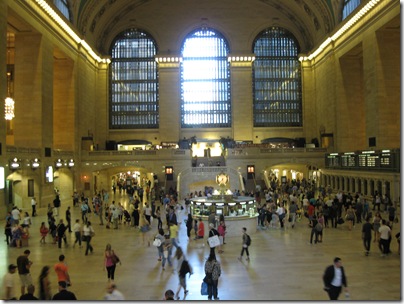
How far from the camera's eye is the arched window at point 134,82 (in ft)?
154

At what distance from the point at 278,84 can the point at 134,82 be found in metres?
16.1

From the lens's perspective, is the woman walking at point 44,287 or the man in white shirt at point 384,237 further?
the man in white shirt at point 384,237

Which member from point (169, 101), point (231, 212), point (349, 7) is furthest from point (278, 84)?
point (231, 212)

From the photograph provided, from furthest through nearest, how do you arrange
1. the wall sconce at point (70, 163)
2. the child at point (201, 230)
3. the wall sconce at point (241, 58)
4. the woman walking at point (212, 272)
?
the wall sconce at point (241, 58) < the wall sconce at point (70, 163) < the child at point (201, 230) < the woman walking at point (212, 272)

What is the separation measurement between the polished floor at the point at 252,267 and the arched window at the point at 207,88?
31.1m

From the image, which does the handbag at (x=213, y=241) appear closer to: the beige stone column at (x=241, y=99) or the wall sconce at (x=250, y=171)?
the wall sconce at (x=250, y=171)

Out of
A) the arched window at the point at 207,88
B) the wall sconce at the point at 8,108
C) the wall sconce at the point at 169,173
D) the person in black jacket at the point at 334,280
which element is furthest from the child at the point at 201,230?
the arched window at the point at 207,88

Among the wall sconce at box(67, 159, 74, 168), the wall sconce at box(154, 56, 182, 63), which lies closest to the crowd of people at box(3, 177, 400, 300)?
the wall sconce at box(67, 159, 74, 168)

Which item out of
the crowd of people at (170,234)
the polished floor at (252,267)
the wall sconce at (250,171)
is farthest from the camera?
the wall sconce at (250,171)

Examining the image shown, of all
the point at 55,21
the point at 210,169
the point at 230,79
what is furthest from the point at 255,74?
the point at 55,21

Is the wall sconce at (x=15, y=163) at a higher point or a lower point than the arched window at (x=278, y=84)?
lower

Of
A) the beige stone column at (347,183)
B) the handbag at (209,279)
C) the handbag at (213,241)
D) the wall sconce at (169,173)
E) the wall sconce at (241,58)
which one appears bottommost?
the handbag at (209,279)

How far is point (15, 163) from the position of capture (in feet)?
78.9

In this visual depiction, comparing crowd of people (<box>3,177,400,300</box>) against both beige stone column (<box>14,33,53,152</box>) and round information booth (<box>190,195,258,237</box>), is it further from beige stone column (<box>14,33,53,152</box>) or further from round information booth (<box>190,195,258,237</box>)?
beige stone column (<box>14,33,53,152</box>)
